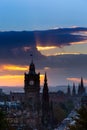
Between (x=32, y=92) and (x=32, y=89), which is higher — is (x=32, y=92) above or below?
below

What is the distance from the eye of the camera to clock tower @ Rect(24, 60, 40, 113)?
17975cm

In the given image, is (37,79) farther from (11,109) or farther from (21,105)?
(11,109)

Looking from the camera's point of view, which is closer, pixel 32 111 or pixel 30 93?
pixel 32 111

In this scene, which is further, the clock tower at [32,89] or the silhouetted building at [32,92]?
the clock tower at [32,89]

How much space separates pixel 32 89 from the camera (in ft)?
623

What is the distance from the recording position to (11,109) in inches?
6594

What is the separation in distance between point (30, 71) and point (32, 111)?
2747 cm

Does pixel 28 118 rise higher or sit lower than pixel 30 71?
lower

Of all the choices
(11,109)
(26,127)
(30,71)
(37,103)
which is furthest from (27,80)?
(26,127)

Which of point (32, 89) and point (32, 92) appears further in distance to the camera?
point (32, 89)

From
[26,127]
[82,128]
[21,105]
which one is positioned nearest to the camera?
[82,128]

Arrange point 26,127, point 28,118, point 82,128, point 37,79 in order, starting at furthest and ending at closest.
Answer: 1. point 37,79
2. point 28,118
3. point 26,127
4. point 82,128

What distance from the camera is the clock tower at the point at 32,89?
180m

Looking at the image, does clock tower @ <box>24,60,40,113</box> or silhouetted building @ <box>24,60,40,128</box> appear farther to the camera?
clock tower @ <box>24,60,40,113</box>
